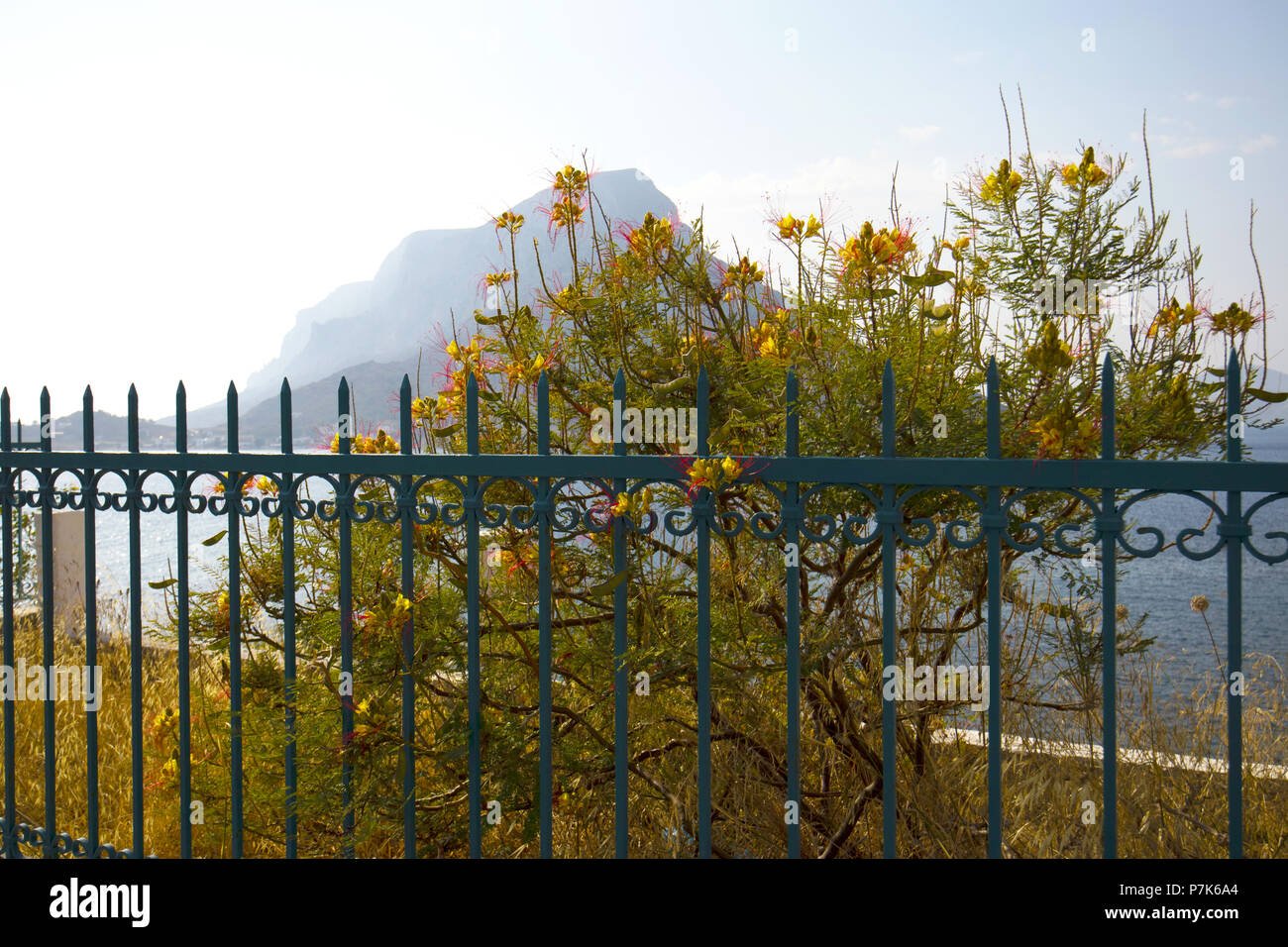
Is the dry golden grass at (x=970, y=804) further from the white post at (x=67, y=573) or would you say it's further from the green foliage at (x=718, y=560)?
the white post at (x=67, y=573)

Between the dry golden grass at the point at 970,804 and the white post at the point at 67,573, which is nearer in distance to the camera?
the dry golden grass at the point at 970,804

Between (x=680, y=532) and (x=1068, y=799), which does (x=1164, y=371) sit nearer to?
(x=680, y=532)

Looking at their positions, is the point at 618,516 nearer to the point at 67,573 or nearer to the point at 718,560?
the point at 718,560

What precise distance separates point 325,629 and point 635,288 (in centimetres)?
176

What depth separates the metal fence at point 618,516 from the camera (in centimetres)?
223

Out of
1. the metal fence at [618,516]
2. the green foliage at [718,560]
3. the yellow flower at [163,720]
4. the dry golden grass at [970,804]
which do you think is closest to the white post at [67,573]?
the dry golden grass at [970,804]

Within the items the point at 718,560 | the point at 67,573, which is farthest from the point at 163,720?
the point at 67,573

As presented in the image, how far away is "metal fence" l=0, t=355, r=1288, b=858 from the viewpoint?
223 centimetres

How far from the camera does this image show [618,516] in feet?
8.46

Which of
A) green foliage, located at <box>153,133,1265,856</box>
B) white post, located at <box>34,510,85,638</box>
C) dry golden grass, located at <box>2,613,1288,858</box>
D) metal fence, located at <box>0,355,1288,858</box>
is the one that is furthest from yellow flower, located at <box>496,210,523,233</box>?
white post, located at <box>34,510,85,638</box>

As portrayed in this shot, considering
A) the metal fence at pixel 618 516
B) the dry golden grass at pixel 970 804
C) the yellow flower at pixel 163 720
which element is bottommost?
the dry golden grass at pixel 970 804

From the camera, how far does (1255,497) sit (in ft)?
7.28

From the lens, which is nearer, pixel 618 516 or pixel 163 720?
pixel 618 516
